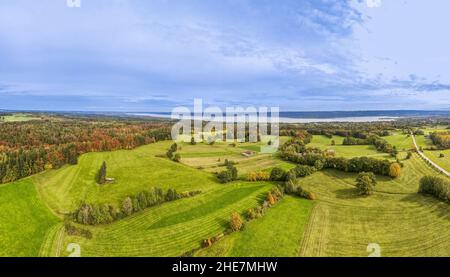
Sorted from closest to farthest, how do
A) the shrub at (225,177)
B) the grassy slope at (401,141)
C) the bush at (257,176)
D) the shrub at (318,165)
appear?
the shrub at (225,177), the bush at (257,176), the shrub at (318,165), the grassy slope at (401,141)

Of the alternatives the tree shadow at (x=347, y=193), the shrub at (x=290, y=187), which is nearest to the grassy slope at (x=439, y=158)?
the tree shadow at (x=347, y=193)

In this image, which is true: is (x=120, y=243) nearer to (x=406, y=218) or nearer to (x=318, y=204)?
(x=318, y=204)

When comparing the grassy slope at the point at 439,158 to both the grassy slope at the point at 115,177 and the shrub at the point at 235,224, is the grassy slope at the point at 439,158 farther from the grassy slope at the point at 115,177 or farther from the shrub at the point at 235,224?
the grassy slope at the point at 115,177

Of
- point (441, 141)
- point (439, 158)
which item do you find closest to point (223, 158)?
point (439, 158)

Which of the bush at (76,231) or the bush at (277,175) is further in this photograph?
the bush at (277,175)

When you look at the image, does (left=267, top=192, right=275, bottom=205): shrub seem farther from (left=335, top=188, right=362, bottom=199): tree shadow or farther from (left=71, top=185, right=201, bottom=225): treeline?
(left=71, top=185, right=201, bottom=225): treeline

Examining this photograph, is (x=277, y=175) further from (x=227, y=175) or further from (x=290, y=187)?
(x=227, y=175)
